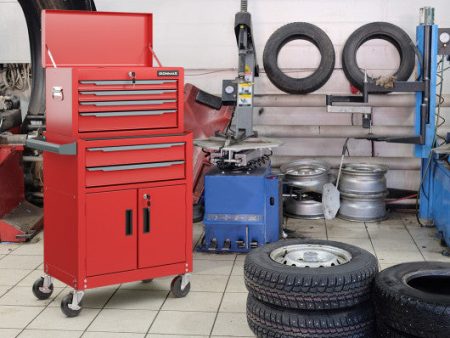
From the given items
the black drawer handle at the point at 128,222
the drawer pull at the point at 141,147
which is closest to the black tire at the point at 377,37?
the drawer pull at the point at 141,147

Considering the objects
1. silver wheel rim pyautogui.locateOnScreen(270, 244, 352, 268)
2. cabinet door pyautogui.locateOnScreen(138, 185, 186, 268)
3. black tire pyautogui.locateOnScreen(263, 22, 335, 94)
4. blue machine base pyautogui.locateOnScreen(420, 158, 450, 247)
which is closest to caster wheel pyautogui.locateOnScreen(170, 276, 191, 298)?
cabinet door pyautogui.locateOnScreen(138, 185, 186, 268)

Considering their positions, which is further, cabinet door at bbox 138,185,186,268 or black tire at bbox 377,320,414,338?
cabinet door at bbox 138,185,186,268

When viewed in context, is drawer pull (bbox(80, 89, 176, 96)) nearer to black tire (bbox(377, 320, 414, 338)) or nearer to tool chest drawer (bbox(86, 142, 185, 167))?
tool chest drawer (bbox(86, 142, 185, 167))

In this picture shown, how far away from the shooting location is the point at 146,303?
12.5ft

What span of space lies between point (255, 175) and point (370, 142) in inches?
68.1

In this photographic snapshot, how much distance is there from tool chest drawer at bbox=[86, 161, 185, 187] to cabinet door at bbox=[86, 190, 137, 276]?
2.5 inches

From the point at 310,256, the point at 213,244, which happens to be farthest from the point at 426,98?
the point at 310,256

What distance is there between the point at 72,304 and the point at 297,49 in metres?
3.27

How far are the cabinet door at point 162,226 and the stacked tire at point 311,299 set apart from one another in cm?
74

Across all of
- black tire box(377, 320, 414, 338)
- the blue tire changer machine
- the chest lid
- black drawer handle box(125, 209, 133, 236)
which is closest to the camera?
black tire box(377, 320, 414, 338)

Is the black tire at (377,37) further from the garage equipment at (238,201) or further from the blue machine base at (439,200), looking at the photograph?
the garage equipment at (238,201)

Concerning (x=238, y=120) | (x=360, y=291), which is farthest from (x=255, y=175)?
(x=360, y=291)

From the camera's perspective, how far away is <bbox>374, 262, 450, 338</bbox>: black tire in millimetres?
2742

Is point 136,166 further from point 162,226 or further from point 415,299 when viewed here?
point 415,299
